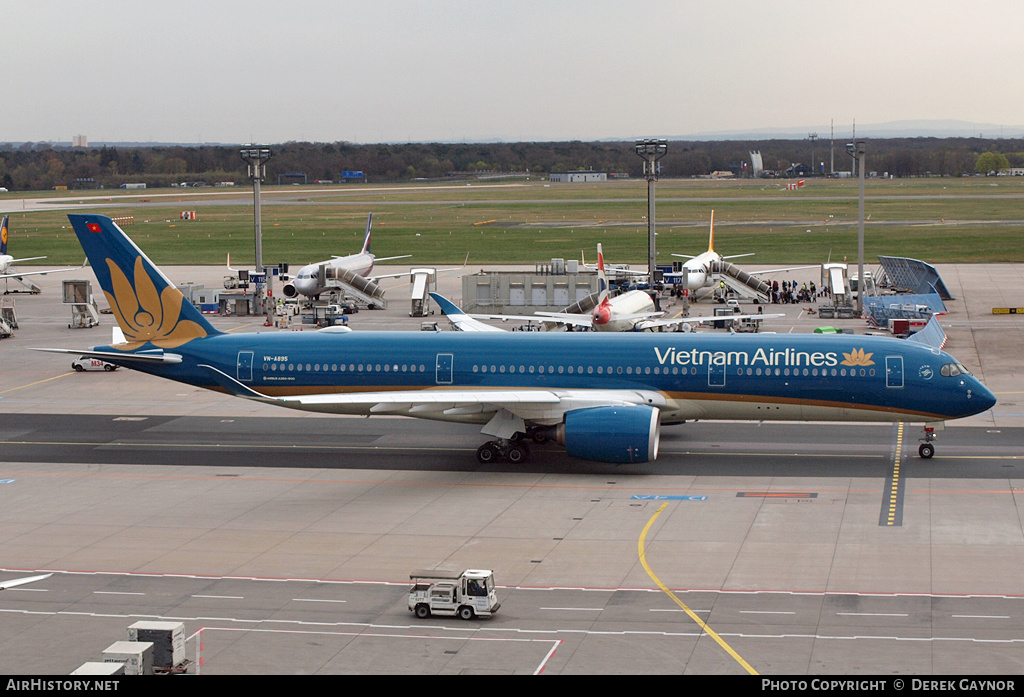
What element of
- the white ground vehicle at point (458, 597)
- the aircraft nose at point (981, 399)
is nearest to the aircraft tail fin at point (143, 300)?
the white ground vehicle at point (458, 597)

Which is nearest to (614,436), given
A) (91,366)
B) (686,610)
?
(686,610)

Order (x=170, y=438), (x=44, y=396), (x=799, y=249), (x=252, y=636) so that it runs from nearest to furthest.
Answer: (x=252, y=636)
(x=170, y=438)
(x=44, y=396)
(x=799, y=249)

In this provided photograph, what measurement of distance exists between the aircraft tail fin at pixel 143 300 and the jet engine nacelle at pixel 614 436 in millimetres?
15331

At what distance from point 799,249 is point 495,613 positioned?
112610 millimetres

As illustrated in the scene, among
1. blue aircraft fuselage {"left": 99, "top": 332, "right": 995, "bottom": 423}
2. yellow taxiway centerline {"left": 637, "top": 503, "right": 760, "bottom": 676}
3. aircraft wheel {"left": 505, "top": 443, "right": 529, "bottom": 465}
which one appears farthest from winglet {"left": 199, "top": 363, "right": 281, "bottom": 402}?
yellow taxiway centerline {"left": 637, "top": 503, "right": 760, "bottom": 676}

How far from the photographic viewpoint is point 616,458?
126 feet

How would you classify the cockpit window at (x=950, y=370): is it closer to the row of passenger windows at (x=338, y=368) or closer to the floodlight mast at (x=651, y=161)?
the row of passenger windows at (x=338, y=368)

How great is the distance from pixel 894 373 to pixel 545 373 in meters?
12.2

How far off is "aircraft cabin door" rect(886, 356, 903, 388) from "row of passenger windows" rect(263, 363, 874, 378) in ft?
1.87

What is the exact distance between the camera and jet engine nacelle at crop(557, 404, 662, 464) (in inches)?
1500

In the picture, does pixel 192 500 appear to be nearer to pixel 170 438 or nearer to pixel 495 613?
pixel 170 438

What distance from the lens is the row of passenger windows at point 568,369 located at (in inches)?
1582
